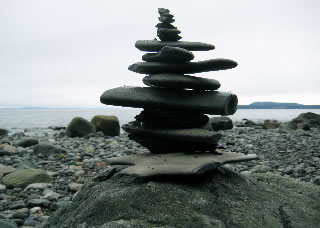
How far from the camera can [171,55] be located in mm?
4207

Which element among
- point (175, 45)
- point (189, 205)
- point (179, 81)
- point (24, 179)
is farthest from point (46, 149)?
point (189, 205)

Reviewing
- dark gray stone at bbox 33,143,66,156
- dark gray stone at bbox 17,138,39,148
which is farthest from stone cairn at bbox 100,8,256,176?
dark gray stone at bbox 17,138,39,148

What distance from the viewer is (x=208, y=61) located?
4.25 metres

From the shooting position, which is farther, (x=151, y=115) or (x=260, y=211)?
(x=151, y=115)

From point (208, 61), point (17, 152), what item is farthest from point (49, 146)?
point (208, 61)

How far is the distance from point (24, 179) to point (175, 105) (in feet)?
15.0

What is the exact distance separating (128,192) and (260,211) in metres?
1.35

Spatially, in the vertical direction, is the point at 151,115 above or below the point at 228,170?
above

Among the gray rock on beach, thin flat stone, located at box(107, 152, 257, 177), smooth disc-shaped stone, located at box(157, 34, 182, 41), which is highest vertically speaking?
smooth disc-shaped stone, located at box(157, 34, 182, 41)

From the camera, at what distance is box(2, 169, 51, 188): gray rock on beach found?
7156mm

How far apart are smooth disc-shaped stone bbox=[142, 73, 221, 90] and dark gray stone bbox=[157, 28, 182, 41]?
72 cm

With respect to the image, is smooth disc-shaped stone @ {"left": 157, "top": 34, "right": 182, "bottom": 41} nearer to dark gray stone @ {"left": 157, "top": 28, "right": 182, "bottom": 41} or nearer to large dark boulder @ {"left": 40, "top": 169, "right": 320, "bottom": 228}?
dark gray stone @ {"left": 157, "top": 28, "right": 182, "bottom": 41}

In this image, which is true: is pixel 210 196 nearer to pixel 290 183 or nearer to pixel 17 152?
pixel 290 183

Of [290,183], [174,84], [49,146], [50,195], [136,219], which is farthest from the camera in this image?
[49,146]
